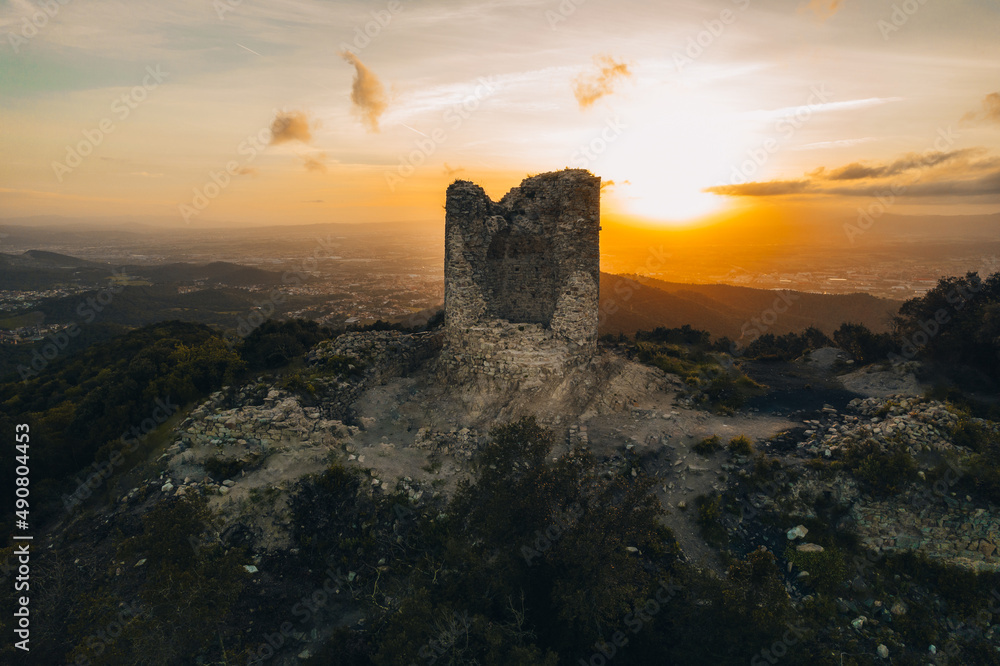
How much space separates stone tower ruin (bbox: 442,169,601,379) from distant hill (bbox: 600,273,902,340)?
29472 millimetres

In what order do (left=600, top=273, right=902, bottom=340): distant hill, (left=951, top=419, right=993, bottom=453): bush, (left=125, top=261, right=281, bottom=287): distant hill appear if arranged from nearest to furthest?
(left=951, top=419, right=993, bottom=453): bush → (left=600, top=273, right=902, bottom=340): distant hill → (left=125, top=261, right=281, bottom=287): distant hill

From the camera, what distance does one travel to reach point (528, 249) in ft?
59.7

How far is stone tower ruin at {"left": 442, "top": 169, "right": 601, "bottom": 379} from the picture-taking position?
1600cm

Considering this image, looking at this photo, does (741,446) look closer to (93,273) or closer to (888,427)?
(888,427)

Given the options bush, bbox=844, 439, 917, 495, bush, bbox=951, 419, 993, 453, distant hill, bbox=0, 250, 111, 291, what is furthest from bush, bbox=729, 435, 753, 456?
distant hill, bbox=0, 250, 111, 291

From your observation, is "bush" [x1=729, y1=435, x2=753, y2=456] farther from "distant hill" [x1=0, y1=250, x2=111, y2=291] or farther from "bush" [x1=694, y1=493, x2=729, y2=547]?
"distant hill" [x1=0, y1=250, x2=111, y2=291]

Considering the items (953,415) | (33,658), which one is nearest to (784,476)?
(953,415)

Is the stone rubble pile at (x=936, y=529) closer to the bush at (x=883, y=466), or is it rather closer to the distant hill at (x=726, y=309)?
the bush at (x=883, y=466)

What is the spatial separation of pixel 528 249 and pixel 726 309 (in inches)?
2142

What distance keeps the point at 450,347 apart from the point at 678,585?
11729 millimetres

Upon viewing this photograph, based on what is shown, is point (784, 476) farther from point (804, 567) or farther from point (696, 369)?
point (696, 369)

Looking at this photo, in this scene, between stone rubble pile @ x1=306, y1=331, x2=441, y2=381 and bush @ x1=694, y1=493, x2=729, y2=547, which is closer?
bush @ x1=694, y1=493, x2=729, y2=547

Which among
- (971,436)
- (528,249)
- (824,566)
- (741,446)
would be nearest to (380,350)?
(528,249)

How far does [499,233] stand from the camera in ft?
57.9
